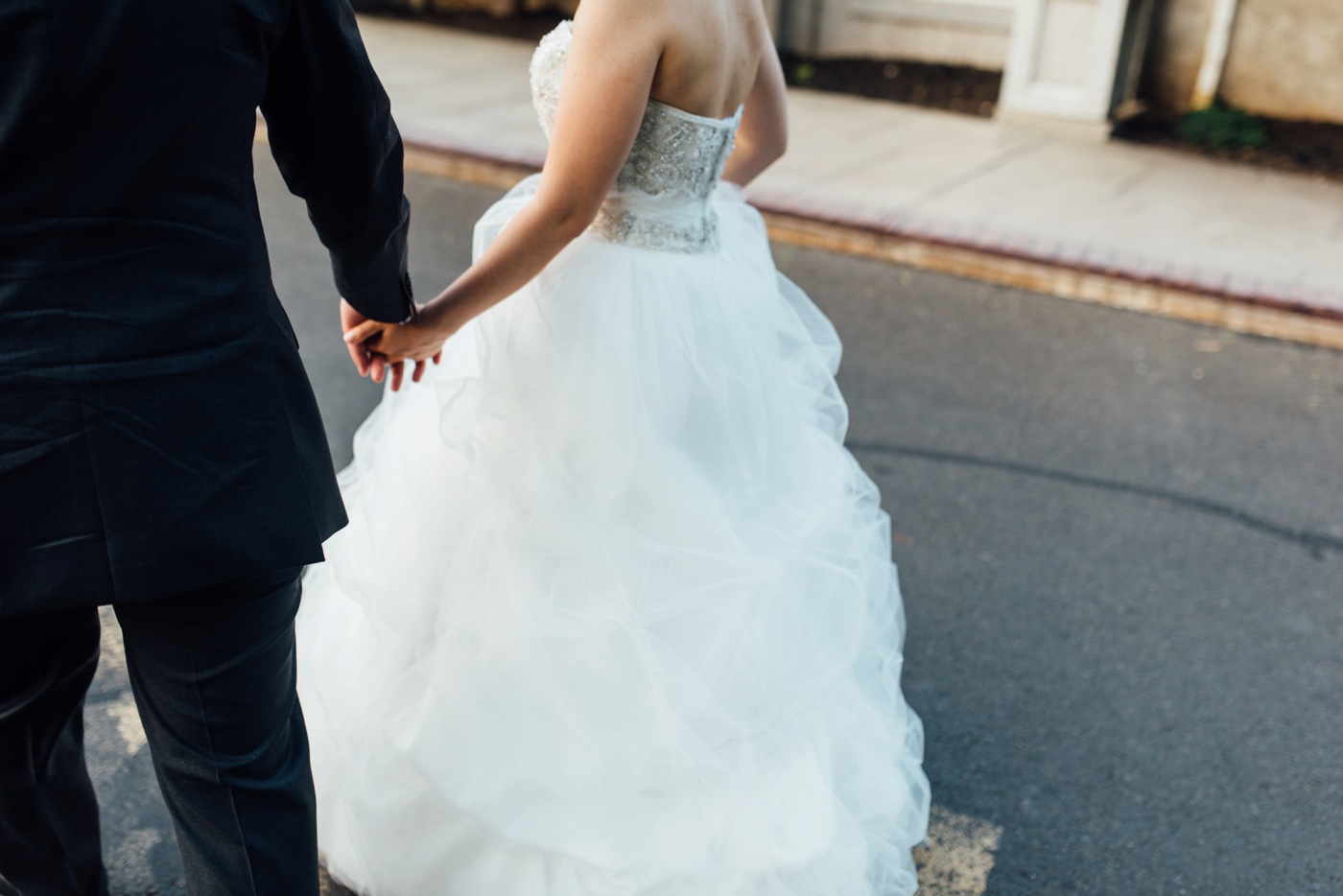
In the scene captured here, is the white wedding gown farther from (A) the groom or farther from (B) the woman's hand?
(A) the groom

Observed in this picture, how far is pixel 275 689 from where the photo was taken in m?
1.76

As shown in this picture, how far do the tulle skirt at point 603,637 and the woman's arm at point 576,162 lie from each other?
148 millimetres

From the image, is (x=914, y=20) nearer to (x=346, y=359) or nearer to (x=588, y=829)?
(x=346, y=359)

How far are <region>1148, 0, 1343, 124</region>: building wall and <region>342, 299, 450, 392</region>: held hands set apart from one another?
7824 millimetres

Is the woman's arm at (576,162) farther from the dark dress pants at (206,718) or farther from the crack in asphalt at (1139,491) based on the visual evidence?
the crack in asphalt at (1139,491)

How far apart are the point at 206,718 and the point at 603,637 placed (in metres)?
0.73

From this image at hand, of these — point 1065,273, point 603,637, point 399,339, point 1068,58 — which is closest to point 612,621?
→ point 603,637

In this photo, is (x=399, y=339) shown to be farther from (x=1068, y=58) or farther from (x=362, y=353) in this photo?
(x=1068, y=58)

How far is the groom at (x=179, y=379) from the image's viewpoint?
55.5 inches

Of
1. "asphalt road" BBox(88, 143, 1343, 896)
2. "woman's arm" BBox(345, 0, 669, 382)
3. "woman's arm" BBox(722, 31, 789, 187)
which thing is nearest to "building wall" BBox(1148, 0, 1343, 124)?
"asphalt road" BBox(88, 143, 1343, 896)

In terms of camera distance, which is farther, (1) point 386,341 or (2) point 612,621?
(1) point 386,341

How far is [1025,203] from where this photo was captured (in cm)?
678

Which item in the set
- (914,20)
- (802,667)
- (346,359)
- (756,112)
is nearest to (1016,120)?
(914,20)

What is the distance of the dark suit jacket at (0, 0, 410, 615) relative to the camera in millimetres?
1395
